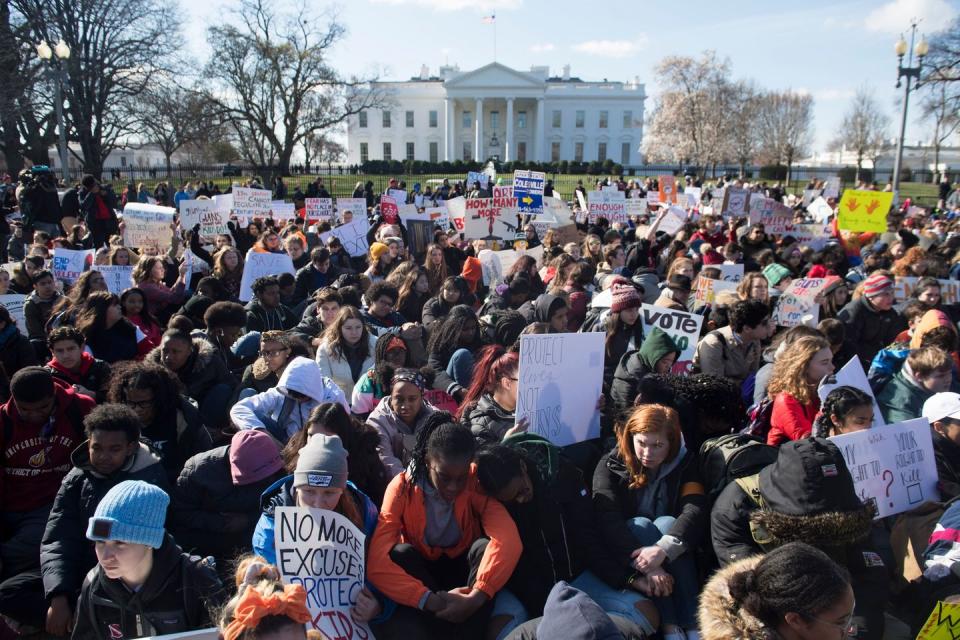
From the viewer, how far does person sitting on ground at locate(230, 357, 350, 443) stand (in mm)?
4562

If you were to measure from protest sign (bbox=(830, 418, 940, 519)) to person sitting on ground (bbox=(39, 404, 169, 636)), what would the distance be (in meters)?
3.86

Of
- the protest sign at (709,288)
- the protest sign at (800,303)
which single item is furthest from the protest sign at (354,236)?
the protest sign at (800,303)

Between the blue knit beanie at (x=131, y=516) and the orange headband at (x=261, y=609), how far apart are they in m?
0.80

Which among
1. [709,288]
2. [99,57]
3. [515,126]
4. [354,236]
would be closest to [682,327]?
[709,288]

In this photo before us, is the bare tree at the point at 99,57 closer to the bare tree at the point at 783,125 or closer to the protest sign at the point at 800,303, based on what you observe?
the protest sign at the point at 800,303

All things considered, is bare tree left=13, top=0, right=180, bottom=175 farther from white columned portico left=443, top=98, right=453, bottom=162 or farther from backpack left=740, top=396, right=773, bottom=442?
white columned portico left=443, top=98, right=453, bottom=162

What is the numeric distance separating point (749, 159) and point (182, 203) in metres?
58.2

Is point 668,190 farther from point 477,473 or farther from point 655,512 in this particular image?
point 477,473

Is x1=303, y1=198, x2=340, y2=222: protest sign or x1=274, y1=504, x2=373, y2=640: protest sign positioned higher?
x1=303, y1=198, x2=340, y2=222: protest sign

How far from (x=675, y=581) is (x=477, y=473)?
1197 mm

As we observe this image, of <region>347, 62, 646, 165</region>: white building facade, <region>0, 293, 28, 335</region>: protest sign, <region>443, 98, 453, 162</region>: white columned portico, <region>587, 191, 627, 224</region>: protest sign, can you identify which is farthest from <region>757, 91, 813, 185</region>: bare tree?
<region>0, 293, 28, 335</region>: protest sign

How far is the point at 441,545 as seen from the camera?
361cm

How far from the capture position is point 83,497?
11.9 ft

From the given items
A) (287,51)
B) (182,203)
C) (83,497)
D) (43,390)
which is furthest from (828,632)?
(287,51)
